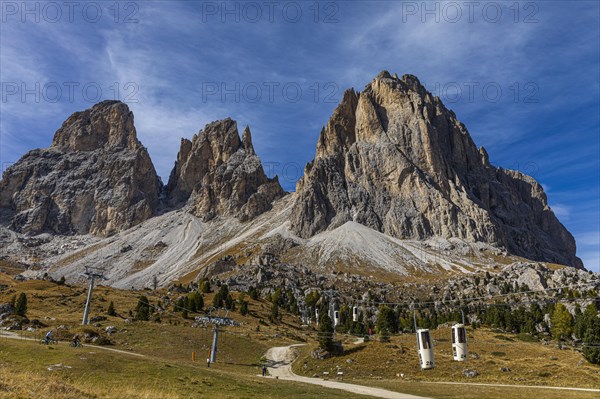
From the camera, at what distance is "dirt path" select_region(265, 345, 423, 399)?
38094 mm

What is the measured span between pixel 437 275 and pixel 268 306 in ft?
314

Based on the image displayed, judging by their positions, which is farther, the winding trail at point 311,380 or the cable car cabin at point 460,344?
the winding trail at point 311,380

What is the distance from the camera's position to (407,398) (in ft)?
116

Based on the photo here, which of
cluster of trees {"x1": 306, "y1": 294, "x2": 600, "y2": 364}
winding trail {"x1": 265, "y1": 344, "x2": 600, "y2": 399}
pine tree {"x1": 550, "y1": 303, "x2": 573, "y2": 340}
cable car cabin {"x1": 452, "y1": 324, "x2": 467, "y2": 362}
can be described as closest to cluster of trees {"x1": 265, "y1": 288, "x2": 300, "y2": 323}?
cluster of trees {"x1": 306, "y1": 294, "x2": 600, "y2": 364}

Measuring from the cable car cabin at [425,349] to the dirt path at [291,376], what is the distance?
11.3ft

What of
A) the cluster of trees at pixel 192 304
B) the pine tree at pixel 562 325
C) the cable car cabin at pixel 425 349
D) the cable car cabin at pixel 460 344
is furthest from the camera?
the cluster of trees at pixel 192 304

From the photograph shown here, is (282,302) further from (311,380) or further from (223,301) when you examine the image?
(311,380)

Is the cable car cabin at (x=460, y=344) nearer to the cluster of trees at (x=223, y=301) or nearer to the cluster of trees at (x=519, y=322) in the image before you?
the cluster of trees at (x=519, y=322)

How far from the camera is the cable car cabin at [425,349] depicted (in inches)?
1516

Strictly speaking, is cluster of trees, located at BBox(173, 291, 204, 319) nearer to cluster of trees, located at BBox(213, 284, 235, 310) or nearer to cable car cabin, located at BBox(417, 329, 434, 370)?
cluster of trees, located at BBox(213, 284, 235, 310)

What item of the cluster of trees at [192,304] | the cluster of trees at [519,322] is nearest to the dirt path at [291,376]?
the cluster of trees at [519,322]

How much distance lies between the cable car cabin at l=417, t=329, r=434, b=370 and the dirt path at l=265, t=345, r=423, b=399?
11.3 ft

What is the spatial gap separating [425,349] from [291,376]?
2357cm

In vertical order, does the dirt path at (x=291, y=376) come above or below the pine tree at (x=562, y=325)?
below
